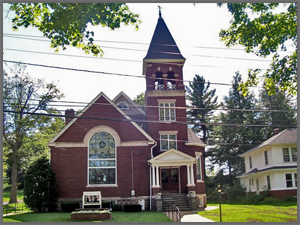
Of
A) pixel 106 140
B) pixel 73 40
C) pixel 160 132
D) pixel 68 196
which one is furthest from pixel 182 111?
pixel 73 40

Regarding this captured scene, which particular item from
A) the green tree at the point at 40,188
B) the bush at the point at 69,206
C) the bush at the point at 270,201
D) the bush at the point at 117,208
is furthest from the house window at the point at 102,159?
the bush at the point at 270,201

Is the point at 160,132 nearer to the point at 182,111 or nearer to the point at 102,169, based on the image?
the point at 182,111

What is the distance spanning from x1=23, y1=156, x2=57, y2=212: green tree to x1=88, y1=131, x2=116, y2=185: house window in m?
3.03

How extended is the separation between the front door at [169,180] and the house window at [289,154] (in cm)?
1435

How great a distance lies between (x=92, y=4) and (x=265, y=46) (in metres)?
8.22

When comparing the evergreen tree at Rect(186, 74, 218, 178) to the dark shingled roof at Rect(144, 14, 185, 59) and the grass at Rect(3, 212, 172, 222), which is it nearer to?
the dark shingled roof at Rect(144, 14, 185, 59)

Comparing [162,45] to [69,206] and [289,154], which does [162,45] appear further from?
[289,154]

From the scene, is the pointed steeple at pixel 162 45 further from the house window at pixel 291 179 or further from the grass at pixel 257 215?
the house window at pixel 291 179

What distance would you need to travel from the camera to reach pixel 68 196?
1014 inches

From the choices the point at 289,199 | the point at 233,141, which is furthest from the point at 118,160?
the point at 233,141

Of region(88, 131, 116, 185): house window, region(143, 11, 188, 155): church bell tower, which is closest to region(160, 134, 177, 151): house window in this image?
region(143, 11, 188, 155): church bell tower

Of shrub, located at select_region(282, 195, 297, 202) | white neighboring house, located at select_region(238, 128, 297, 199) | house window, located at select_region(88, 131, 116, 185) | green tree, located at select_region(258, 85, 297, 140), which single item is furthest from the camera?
green tree, located at select_region(258, 85, 297, 140)

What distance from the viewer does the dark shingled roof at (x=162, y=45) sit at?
30.4 m

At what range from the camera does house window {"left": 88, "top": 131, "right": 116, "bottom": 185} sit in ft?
86.5
